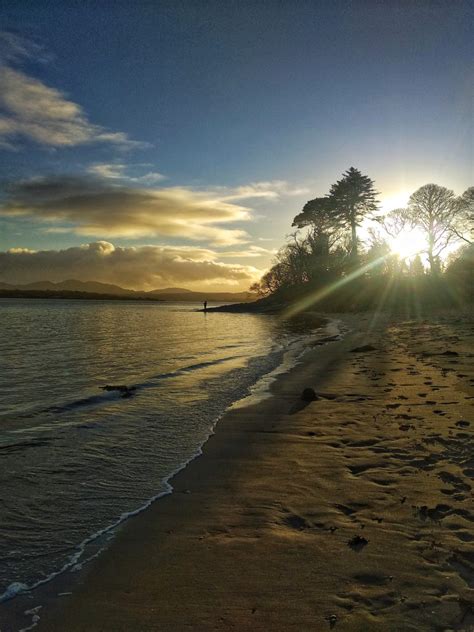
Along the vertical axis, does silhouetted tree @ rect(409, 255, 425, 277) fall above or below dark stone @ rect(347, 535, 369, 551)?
above

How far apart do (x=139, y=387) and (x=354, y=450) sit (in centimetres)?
761

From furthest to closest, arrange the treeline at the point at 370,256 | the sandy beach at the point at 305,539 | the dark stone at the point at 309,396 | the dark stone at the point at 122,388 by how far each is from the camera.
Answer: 1. the treeline at the point at 370,256
2. the dark stone at the point at 122,388
3. the dark stone at the point at 309,396
4. the sandy beach at the point at 305,539

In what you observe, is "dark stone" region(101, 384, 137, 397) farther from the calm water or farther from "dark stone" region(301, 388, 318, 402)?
"dark stone" region(301, 388, 318, 402)

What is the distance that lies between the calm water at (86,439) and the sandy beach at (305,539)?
0.48 m

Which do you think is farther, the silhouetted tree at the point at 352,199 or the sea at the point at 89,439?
the silhouetted tree at the point at 352,199

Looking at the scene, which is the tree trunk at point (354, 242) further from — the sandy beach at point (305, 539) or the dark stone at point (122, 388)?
the sandy beach at point (305, 539)

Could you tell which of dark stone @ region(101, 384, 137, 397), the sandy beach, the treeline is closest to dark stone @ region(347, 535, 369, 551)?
the sandy beach

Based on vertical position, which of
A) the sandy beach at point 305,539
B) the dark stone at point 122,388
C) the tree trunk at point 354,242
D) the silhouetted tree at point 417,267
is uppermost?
the tree trunk at point 354,242

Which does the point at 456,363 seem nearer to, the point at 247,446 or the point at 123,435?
the point at 247,446

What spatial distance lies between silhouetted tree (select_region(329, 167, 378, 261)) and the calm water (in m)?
42.9

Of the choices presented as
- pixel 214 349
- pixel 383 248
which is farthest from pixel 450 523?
pixel 383 248

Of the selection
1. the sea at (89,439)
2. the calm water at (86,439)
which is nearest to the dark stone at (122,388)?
the sea at (89,439)

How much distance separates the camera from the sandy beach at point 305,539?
293 cm

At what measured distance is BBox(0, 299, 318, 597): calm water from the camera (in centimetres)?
423
